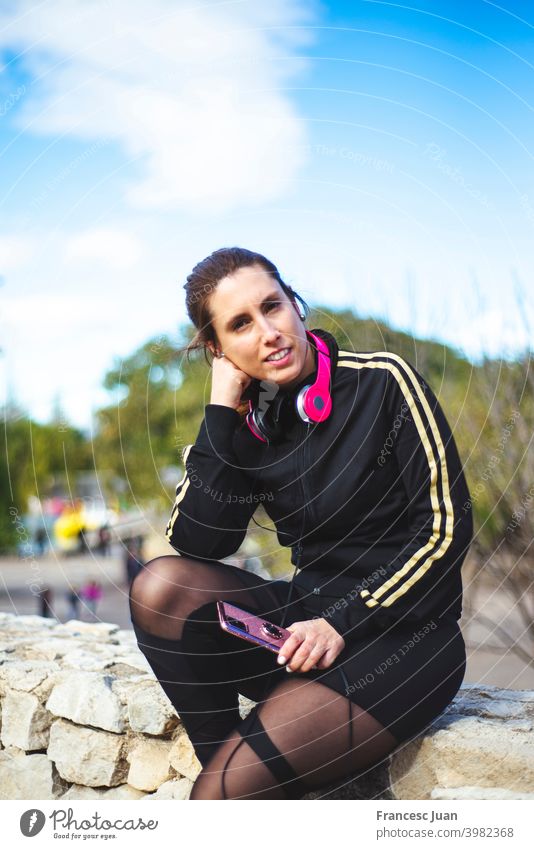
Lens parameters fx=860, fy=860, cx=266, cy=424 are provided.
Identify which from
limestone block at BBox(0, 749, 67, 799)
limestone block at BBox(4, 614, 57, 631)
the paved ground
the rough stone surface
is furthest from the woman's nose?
limestone block at BBox(4, 614, 57, 631)

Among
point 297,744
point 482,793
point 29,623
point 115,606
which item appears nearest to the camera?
point 297,744

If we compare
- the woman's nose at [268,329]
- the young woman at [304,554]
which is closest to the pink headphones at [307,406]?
the young woman at [304,554]

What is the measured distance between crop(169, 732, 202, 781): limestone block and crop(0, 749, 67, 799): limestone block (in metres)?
0.55

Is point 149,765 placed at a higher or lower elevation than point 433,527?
lower

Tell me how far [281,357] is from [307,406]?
0.50 feet

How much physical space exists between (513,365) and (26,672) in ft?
10.9

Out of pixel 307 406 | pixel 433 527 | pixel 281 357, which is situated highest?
pixel 281 357

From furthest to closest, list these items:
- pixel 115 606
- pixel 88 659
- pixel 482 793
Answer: pixel 115 606, pixel 88 659, pixel 482 793

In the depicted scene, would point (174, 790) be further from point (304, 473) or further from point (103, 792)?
point (304, 473)

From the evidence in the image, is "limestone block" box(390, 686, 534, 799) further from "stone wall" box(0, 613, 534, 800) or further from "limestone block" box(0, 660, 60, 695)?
"limestone block" box(0, 660, 60, 695)

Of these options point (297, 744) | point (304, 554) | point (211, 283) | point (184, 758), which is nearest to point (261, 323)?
point (211, 283)

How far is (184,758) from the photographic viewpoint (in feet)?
8.43

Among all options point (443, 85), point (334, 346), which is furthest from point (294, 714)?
point (443, 85)

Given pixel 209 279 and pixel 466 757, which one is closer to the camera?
pixel 466 757
